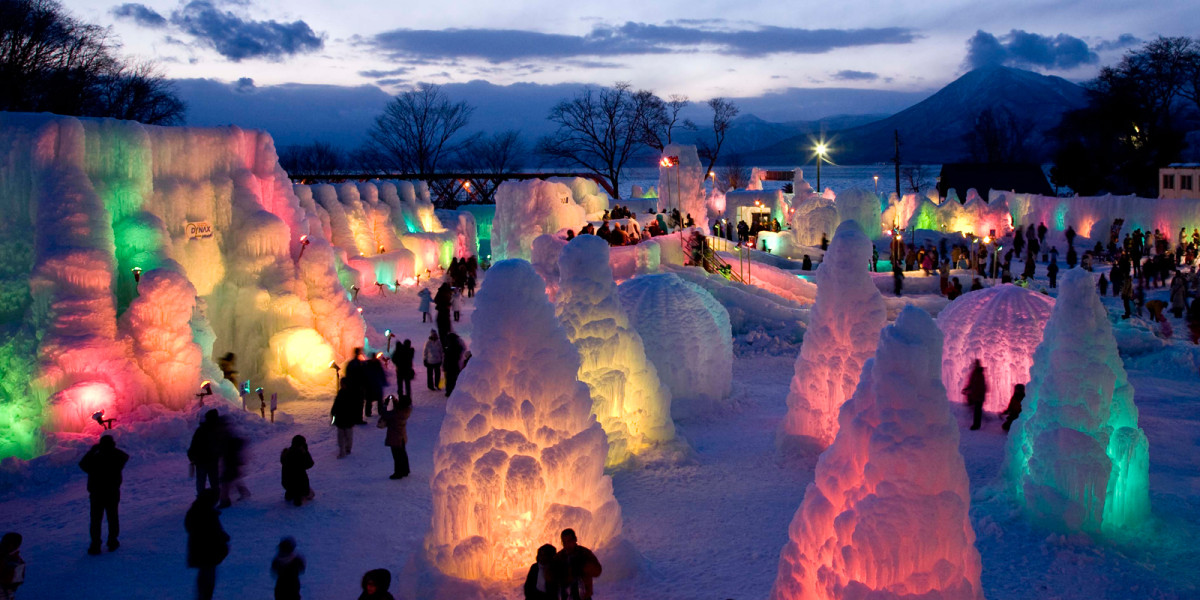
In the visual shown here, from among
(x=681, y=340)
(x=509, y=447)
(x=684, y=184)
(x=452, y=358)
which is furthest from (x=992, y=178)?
(x=509, y=447)

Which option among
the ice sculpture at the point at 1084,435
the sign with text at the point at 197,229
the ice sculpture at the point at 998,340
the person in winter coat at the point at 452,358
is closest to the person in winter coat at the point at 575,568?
the ice sculpture at the point at 1084,435

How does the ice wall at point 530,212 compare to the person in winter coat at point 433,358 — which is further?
the ice wall at point 530,212

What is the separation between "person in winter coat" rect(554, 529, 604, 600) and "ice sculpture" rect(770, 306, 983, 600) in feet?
4.93

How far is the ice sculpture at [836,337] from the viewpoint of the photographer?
11.1 metres

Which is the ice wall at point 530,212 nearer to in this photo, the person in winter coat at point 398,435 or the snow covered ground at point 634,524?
the snow covered ground at point 634,524

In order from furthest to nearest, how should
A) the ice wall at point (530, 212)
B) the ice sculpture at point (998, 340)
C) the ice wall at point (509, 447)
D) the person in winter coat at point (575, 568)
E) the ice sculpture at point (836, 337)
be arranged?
the ice wall at point (530, 212), the ice sculpture at point (998, 340), the ice sculpture at point (836, 337), the ice wall at point (509, 447), the person in winter coat at point (575, 568)

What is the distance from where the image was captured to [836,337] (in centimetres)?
1136

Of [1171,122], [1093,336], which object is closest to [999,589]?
[1093,336]

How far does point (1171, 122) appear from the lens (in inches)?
1652

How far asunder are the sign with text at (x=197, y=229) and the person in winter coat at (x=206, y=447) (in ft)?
21.1

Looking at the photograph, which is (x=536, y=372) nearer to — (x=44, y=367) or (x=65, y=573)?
(x=65, y=573)

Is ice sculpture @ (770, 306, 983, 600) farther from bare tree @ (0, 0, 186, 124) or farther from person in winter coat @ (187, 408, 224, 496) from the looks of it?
bare tree @ (0, 0, 186, 124)

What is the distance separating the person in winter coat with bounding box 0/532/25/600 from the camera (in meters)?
6.24

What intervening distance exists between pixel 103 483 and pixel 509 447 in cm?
394
